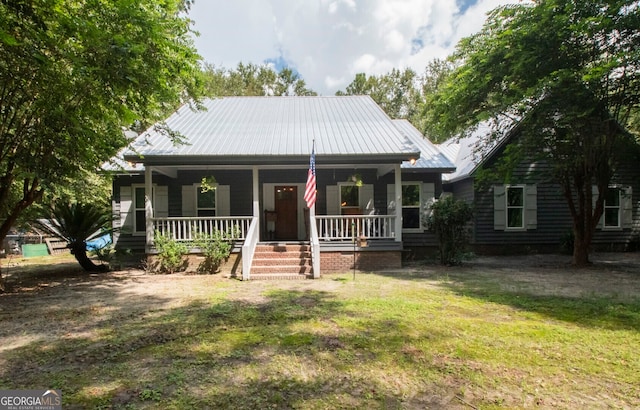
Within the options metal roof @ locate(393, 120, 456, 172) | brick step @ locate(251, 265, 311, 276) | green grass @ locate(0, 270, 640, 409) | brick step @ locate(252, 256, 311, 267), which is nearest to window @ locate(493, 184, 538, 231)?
metal roof @ locate(393, 120, 456, 172)

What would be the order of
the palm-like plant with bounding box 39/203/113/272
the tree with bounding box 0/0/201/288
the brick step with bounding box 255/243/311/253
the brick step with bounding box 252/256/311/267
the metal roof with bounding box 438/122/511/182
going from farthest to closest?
the metal roof with bounding box 438/122/511/182, the brick step with bounding box 255/243/311/253, the palm-like plant with bounding box 39/203/113/272, the brick step with bounding box 252/256/311/267, the tree with bounding box 0/0/201/288

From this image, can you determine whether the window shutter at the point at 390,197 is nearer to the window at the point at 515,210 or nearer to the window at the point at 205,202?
the window at the point at 515,210

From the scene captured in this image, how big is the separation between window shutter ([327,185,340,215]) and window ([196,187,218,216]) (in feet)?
13.3

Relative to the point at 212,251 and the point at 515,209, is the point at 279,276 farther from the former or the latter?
the point at 515,209

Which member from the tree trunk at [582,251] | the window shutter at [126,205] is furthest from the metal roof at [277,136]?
the tree trunk at [582,251]

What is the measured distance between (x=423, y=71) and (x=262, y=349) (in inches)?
1425

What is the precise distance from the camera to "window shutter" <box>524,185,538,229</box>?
13.1 metres

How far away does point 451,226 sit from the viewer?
9938 millimetres

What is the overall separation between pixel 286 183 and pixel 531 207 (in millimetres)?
9230

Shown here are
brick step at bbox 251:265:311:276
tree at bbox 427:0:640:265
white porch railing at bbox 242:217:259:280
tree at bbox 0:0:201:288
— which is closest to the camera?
tree at bbox 0:0:201:288

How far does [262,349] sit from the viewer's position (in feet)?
12.9

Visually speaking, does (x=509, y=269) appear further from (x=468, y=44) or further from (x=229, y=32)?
(x=229, y=32)

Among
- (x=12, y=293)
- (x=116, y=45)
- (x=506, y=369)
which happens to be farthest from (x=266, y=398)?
(x=12, y=293)

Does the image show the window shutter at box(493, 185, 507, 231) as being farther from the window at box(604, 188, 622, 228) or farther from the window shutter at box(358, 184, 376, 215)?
the window shutter at box(358, 184, 376, 215)
